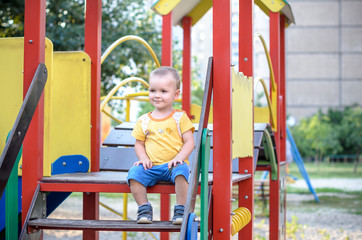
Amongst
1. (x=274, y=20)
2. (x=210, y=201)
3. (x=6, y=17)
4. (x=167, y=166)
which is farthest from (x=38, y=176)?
(x=6, y=17)

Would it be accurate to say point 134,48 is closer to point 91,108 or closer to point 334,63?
point 91,108

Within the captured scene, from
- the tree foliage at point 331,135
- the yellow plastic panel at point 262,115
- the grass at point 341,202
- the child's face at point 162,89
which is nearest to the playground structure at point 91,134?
the child's face at point 162,89

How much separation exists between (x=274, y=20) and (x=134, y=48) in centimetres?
558

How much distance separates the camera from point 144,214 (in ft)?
9.20

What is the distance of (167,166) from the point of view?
9.61ft

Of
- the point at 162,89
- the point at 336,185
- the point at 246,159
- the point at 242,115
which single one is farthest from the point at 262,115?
the point at 336,185

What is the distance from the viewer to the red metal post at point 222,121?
2900 millimetres

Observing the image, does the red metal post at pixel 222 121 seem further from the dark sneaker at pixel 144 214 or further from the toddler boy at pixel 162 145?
the dark sneaker at pixel 144 214

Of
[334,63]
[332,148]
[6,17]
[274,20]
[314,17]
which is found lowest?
[332,148]

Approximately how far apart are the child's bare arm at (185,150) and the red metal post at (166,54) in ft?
6.05

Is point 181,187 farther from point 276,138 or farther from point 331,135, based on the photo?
point 331,135

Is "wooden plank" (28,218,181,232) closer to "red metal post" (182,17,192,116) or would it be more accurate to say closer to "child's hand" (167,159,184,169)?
"child's hand" (167,159,184,169)

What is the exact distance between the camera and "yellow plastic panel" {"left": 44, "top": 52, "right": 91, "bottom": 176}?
12.0 feet

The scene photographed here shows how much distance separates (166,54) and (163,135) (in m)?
1.95
